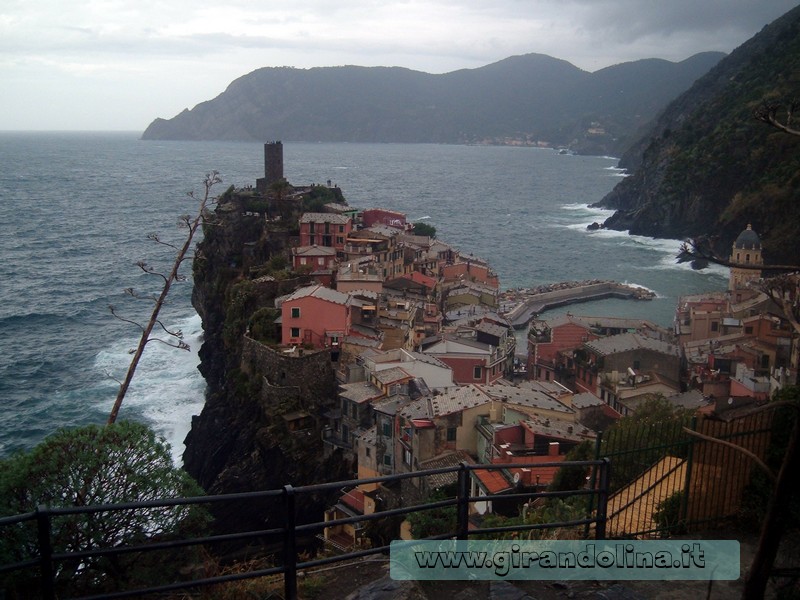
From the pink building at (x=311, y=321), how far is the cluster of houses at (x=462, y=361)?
0.15 ft

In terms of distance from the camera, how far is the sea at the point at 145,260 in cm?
3638

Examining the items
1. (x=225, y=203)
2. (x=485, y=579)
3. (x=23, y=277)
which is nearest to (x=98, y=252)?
(x=23, y=277)

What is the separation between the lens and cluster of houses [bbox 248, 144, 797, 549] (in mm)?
21484

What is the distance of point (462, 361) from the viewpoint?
32.6 m

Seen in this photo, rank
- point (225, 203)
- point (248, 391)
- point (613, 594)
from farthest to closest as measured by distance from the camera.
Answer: point (225, 203), point (248, 391), point (613, 594)

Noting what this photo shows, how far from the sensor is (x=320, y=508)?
23859mm

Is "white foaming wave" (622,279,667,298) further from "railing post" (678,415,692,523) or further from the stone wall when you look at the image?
"railing post" (678,415,692,523)

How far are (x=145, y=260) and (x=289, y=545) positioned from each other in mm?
63042

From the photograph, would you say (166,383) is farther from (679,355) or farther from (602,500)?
(602,500)

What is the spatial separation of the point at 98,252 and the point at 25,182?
71036mm

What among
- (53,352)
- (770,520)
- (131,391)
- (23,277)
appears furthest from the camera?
(23,277)

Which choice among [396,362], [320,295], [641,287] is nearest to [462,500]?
[396,362]

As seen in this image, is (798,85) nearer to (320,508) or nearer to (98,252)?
(98,252)

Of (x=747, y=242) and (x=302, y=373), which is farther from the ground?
(x=747, y=242)
